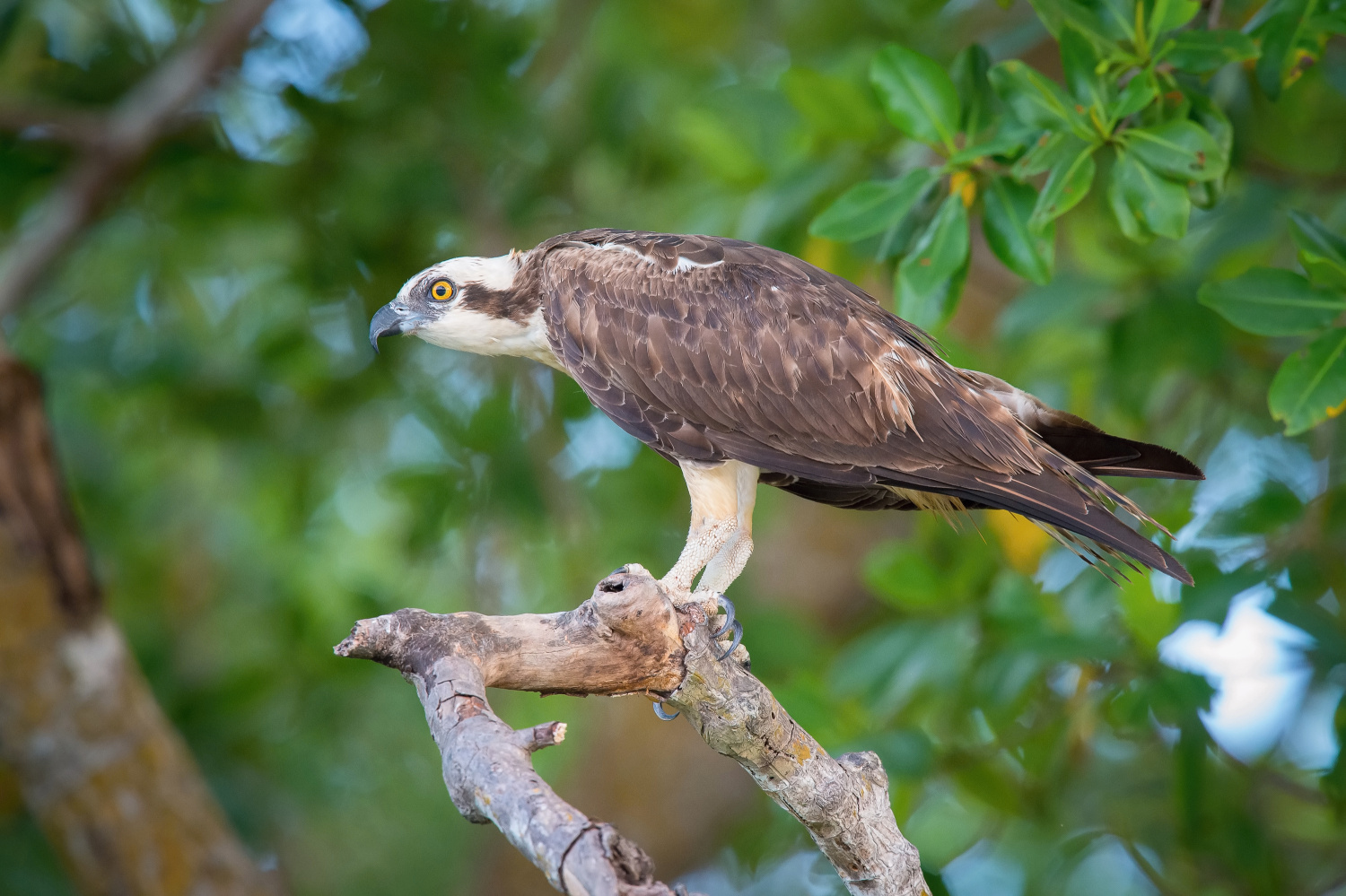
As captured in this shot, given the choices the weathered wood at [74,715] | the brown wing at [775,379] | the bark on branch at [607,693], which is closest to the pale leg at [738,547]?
the brown wing at [775,379]

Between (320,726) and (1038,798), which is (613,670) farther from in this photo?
(320,726)

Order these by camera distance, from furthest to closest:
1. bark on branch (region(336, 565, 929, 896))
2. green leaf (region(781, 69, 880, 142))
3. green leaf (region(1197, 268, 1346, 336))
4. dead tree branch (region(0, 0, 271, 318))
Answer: dead tree branch (region(0, 0, 271, 318)), green leaf (region(781, 69, 880, 142)), green leaf (region(1197, 268, 1346, 336)), bark on branch (region(336, 565, 929, 896))

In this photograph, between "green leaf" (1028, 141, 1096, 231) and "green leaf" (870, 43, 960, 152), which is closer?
"green leaf" (1028, 141, 1096, 231)

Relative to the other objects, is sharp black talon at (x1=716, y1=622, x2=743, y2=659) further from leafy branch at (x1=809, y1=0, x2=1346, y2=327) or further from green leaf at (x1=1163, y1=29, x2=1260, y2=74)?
green leaf at (x1=1163, y1=29, x2=1260, y2=74)

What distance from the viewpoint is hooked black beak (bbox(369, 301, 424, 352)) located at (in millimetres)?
3820

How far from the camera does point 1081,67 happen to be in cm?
340

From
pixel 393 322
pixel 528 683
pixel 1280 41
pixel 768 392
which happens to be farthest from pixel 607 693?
pixel 1280 41

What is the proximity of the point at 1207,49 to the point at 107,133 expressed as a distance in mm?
5332

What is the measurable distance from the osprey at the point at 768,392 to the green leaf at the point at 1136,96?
34.0 inches

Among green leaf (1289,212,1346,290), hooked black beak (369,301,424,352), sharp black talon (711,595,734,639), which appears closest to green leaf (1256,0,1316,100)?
green leaf (1289,212,1346,290)

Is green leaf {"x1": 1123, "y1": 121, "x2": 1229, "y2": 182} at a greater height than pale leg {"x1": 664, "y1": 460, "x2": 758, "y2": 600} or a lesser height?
greater

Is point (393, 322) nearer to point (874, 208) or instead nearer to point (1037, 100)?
point (874, 208)

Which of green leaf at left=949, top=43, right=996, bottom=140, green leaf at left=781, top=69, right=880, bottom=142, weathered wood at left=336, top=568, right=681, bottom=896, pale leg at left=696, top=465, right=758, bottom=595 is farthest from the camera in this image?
green leaf at left=781, top=69, right=880, bottom=142

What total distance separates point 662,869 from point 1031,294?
4.09m
